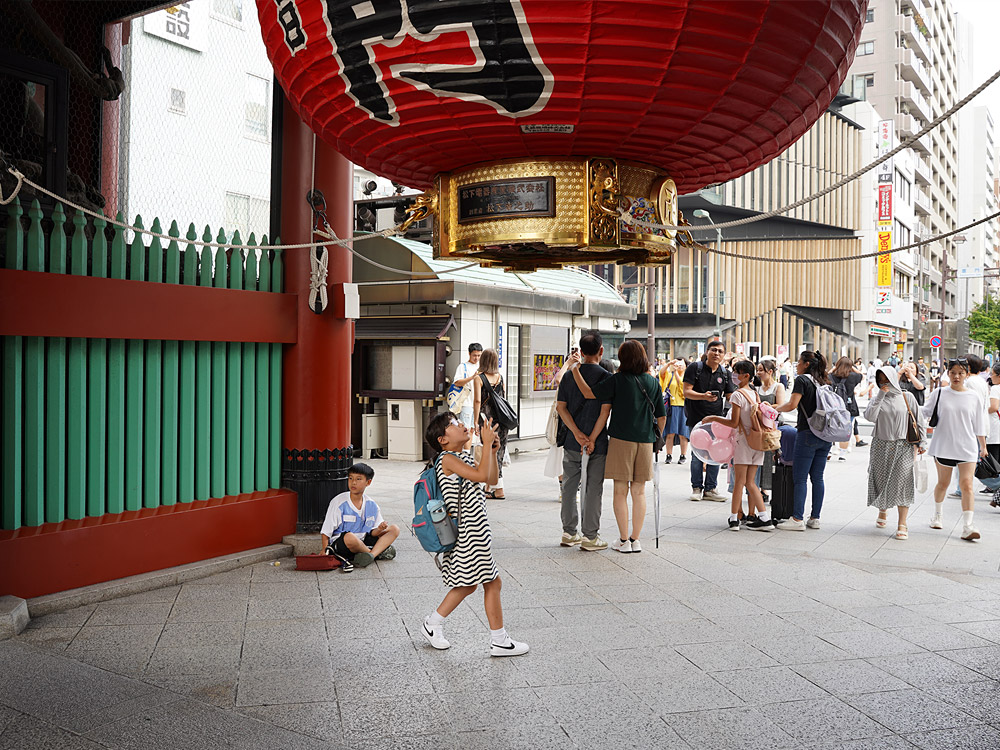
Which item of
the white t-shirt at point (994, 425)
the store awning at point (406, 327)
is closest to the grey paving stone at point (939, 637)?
the white t-shirt at point (994, 425)

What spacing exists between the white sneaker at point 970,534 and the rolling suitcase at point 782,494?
5.37 ft

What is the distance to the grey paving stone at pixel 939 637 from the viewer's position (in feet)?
16.7

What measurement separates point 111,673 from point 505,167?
3.53 meters

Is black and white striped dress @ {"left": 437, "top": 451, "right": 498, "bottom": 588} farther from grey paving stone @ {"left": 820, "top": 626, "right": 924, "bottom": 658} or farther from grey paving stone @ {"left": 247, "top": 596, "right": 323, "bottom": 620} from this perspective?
grey paving stone @ {"left": 820, "top": 626, "right": 924, "bottom": 658}

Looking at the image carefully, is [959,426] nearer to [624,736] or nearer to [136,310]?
[624,736]

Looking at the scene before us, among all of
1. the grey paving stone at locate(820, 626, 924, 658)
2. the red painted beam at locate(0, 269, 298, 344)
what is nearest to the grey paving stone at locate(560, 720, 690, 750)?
the grey paving stone at locate(820, 626, 924, 658)

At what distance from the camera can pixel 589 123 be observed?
2549 millimetres

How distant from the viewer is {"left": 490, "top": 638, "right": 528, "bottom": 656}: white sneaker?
4.77 m

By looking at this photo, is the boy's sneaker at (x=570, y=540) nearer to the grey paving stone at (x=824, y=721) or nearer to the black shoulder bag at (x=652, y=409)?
the black shoulder bag at (x=652, y=409)

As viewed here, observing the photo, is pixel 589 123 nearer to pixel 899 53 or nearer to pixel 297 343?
pixel 297 343

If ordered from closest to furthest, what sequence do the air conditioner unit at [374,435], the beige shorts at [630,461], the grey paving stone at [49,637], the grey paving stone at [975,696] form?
the grey paving stone at [975,696]
the grey paving stone at [49,637]
the beige shorts at [630,461]
the air conditioner unit at [374,435]

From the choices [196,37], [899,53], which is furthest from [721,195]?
[196,37]

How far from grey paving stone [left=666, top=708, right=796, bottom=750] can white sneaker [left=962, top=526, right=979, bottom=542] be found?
17.6ft

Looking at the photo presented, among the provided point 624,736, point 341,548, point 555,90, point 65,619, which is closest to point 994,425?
point 341,548
